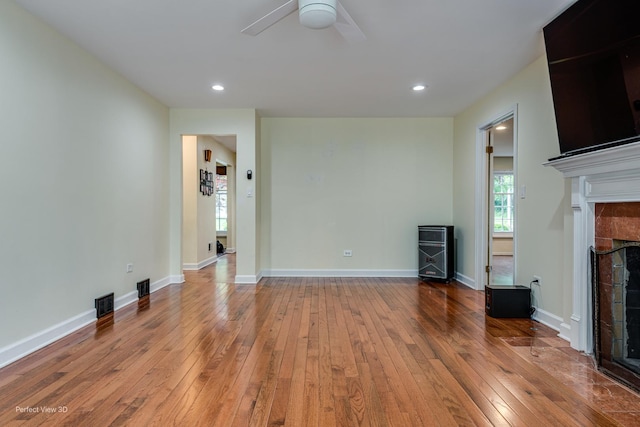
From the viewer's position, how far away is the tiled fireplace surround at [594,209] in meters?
2.03

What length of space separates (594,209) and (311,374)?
2.32 m

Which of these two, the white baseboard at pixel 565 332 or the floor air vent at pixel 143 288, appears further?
the floor air vent at pixel 143 288

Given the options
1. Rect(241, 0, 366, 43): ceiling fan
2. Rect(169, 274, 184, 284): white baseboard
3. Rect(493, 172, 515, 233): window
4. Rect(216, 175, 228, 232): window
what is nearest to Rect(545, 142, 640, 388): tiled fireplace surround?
Rect(241, 0, 366, 43): ceiling fan

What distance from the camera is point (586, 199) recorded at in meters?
2.38

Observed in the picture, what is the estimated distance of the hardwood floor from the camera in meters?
1.65

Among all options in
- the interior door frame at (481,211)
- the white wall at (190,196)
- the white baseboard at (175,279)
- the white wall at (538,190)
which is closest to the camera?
the white wall at (538,190)

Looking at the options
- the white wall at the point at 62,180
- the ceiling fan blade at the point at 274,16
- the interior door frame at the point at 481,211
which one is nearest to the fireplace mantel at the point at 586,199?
the interior door frame at the point at 481,211

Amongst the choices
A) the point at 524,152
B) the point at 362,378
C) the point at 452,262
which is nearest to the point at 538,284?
the point at 524,152

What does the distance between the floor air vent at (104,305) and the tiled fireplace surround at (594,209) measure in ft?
13.5

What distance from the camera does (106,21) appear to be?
252cm

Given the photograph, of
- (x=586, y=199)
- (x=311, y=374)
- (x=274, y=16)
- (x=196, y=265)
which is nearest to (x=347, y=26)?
(x=274, y=16)

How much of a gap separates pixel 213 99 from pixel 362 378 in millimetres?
3775

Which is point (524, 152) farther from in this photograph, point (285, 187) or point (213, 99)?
point (213, 99)

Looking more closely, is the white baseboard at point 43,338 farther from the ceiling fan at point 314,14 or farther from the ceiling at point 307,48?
the ceiling fan at point 314,14
